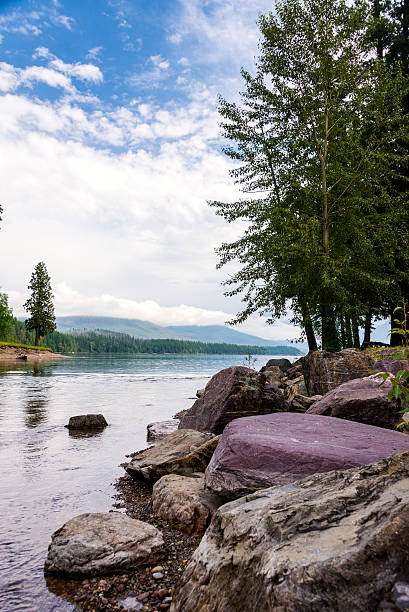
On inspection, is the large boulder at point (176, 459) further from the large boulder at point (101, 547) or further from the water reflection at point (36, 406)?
the water reflection at point (36, 406)

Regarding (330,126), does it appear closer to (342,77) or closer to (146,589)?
(342,77)

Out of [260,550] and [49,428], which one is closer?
[260,550]

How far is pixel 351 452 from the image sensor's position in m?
5.38

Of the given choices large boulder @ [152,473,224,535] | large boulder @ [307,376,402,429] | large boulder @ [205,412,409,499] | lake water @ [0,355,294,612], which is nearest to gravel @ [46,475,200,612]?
lake water @ [0,355,294,612]

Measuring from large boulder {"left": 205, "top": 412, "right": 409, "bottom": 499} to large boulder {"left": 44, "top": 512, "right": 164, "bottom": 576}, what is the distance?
108 centimetres

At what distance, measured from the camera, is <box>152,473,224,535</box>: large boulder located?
5723mm

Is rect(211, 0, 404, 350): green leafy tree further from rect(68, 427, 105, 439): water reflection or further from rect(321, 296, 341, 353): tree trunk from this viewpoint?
rect(68, 427, 105, 439): water reflection

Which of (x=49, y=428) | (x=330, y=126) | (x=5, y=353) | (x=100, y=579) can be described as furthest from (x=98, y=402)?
(x=5, y=353)

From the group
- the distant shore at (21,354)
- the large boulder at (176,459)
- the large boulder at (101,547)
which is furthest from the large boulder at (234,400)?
the distant shore at (21,354)

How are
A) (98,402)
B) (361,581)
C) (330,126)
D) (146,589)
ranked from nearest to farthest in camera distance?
(361,581) → (146,589) → (98,402) → (330,126)

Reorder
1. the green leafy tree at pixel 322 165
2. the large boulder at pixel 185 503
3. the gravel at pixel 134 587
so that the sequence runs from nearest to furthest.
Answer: the gravel at pixel 134 587 → the large boulder at pixel 185 503 → the green leafy tree at pixel 322 165

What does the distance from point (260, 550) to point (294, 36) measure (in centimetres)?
2585

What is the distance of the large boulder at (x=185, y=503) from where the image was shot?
572 cm

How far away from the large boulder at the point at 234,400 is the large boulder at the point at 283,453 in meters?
3.21
